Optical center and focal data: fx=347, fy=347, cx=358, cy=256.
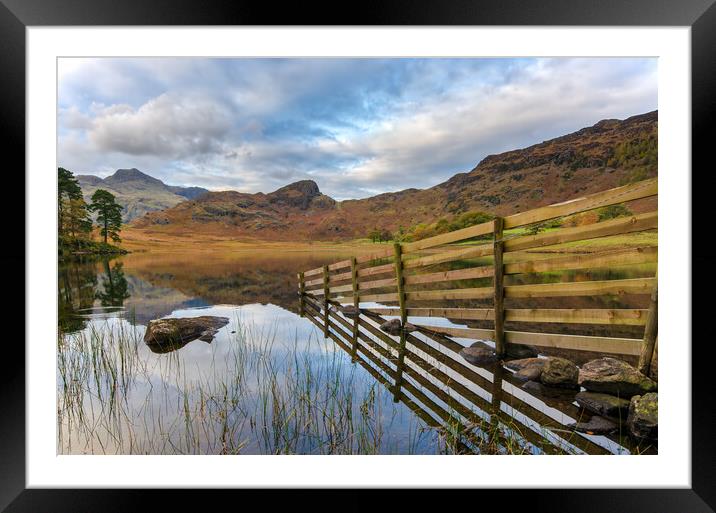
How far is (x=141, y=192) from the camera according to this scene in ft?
25.7

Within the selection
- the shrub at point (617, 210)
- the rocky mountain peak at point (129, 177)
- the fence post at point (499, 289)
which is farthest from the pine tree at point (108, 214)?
the shrub at point (617, 210)

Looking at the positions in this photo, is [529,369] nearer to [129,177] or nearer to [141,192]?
[129,177]

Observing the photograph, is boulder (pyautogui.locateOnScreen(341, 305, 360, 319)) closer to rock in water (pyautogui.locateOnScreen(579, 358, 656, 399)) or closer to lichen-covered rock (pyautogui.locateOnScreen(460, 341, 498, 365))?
lichen-covered rock (pyautogui.locateOnScreen(460, 341, 498, 365))

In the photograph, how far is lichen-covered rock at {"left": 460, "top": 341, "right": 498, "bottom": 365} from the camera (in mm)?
3307

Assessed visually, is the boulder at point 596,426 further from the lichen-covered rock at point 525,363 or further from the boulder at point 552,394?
the lichen-covered rock at point 525,363

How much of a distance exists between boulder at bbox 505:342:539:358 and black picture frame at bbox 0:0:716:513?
2186 millimetres

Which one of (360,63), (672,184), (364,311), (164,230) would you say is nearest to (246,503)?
(672,184)

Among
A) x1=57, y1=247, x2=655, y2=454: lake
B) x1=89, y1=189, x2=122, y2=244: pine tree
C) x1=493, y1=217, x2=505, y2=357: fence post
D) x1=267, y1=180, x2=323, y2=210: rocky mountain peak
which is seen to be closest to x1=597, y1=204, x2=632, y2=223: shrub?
x1=493, y1=217, x2=505, y2=357: fence post

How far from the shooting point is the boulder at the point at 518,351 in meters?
3.34

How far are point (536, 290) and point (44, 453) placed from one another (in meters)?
3.38

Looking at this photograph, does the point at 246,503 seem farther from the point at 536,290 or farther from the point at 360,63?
the point at 360,63

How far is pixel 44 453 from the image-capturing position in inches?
49.1
